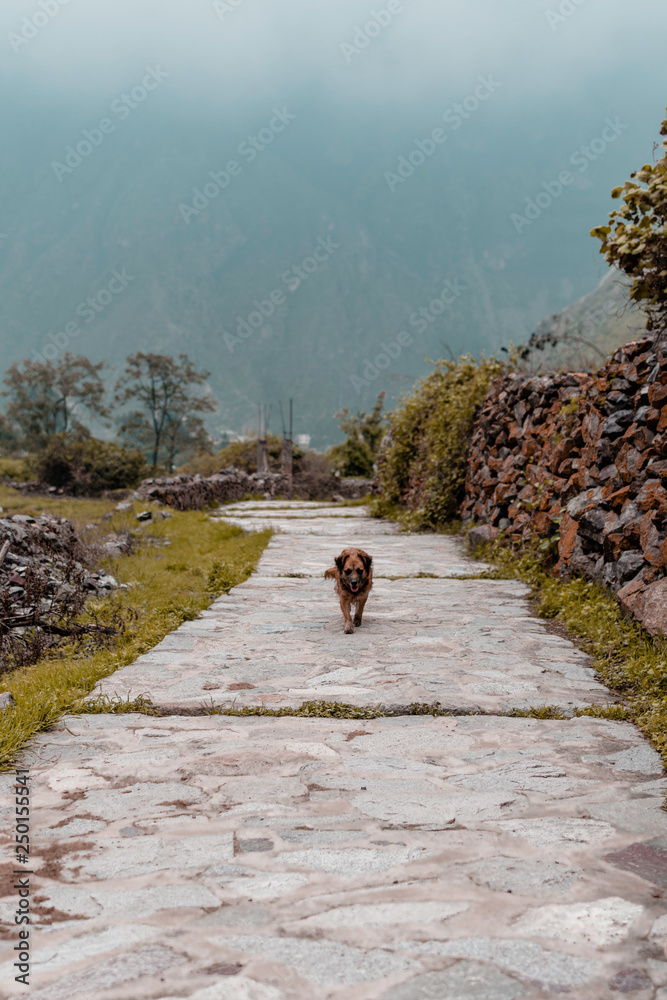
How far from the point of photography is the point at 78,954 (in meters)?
1.66

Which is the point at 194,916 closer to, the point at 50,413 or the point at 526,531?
the point at 526,531

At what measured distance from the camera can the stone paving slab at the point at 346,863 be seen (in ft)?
5.20

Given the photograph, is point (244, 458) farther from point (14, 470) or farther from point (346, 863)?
point (346, 863)

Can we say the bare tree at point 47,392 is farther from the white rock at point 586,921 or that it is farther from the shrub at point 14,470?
the white rock at point 586,921

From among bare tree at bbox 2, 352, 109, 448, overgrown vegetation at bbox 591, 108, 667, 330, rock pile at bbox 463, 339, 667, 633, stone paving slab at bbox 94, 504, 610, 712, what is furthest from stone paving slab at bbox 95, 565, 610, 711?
bare tree at bbox 2, 352, 109, 448

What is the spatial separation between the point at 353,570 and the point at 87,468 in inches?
1044

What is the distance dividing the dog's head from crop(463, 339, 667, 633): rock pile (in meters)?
1.96

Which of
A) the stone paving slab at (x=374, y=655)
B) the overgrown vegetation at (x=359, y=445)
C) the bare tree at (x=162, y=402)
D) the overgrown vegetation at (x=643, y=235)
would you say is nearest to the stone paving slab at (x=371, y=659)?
the stone paving slab at (x=374, y=655)

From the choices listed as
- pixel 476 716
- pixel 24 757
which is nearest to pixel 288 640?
pixel 476 716

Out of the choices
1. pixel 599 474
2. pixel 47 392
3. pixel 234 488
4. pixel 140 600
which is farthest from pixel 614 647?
pixel 47 392

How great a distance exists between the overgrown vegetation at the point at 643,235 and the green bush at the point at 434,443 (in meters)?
5.48

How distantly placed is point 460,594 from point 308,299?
7666 inches

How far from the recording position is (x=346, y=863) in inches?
82.7

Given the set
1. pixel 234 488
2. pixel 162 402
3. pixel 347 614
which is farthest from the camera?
pixel 162 402
